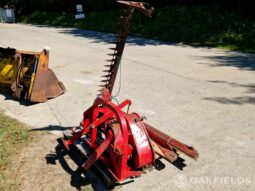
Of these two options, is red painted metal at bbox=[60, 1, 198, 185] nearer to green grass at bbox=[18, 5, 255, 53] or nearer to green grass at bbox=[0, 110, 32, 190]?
green grass at bbox=[0, 110, 32, 190]

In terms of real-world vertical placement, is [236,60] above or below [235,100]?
above

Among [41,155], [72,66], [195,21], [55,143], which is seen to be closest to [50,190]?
[41,155]

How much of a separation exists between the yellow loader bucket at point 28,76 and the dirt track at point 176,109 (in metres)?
0.24

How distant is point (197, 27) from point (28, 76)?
40.2 ft

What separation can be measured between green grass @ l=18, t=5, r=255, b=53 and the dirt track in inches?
86.9

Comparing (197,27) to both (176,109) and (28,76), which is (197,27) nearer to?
(176,109)

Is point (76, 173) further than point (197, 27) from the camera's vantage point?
No

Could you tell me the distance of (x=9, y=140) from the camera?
5207 millimetres

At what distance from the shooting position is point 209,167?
4.55 meters

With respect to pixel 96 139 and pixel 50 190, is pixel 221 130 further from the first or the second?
pixel 50 190

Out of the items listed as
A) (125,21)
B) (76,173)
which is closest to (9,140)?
(76,173)

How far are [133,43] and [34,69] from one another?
9399 millimetres

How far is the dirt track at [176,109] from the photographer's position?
4305 millimetres

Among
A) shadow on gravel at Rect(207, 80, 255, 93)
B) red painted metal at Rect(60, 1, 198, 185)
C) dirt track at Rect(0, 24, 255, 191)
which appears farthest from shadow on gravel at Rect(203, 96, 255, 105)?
red painted metal at Rect(60, 1, 198, 185)
